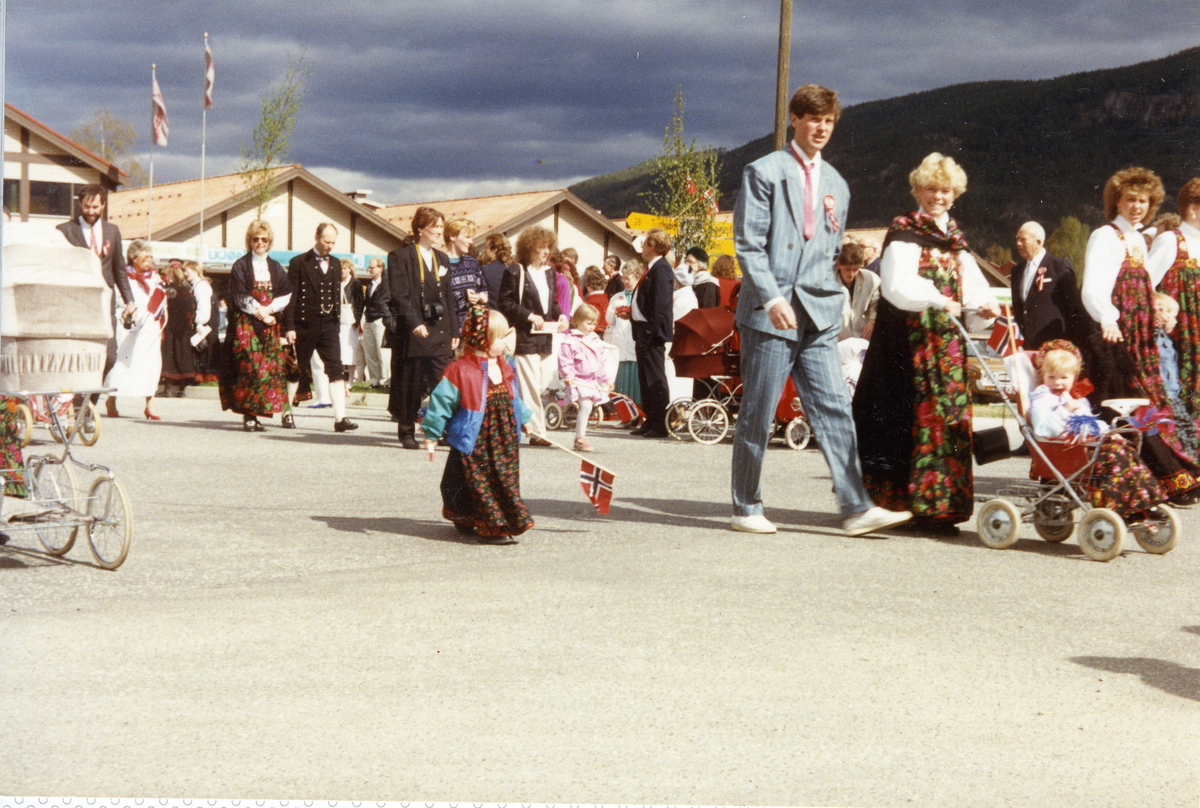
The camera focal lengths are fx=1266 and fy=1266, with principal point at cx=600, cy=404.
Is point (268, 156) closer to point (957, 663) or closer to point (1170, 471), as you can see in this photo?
point (957, 663)

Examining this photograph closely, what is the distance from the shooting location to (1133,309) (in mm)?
7480

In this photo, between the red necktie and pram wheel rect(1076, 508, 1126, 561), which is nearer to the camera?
pram wheel rect(1076, 508, 1126, 561)

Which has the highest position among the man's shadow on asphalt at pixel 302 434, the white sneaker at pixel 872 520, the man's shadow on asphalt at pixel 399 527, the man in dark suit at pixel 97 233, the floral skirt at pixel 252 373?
the man in dark suit at pixel 97 233

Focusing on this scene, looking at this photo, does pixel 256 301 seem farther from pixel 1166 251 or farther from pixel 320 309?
pixel 1166 251

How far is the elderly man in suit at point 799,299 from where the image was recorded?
6.43 metres

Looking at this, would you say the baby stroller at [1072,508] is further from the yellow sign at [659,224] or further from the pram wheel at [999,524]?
the yellow sign at [659,224]

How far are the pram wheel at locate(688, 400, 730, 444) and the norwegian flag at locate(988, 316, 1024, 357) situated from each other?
3913 mm

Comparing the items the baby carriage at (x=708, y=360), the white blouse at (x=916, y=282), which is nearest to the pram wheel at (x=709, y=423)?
the baby carriage at (x=708, y=360)

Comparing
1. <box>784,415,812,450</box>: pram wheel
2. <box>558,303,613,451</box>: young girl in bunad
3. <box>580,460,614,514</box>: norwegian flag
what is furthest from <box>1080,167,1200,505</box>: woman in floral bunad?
<box>558,303,613,451</box>: young girl in bunad

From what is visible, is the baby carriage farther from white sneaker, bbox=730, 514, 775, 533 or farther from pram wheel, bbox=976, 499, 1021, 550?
pram wheel, bbox=976, 499, 1021, 550

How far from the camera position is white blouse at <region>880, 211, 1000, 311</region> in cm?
651

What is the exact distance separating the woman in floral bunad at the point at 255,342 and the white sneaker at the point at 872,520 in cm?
672

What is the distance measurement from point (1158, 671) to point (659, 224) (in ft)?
50.0

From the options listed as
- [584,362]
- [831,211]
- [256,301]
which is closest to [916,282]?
[831,211]
